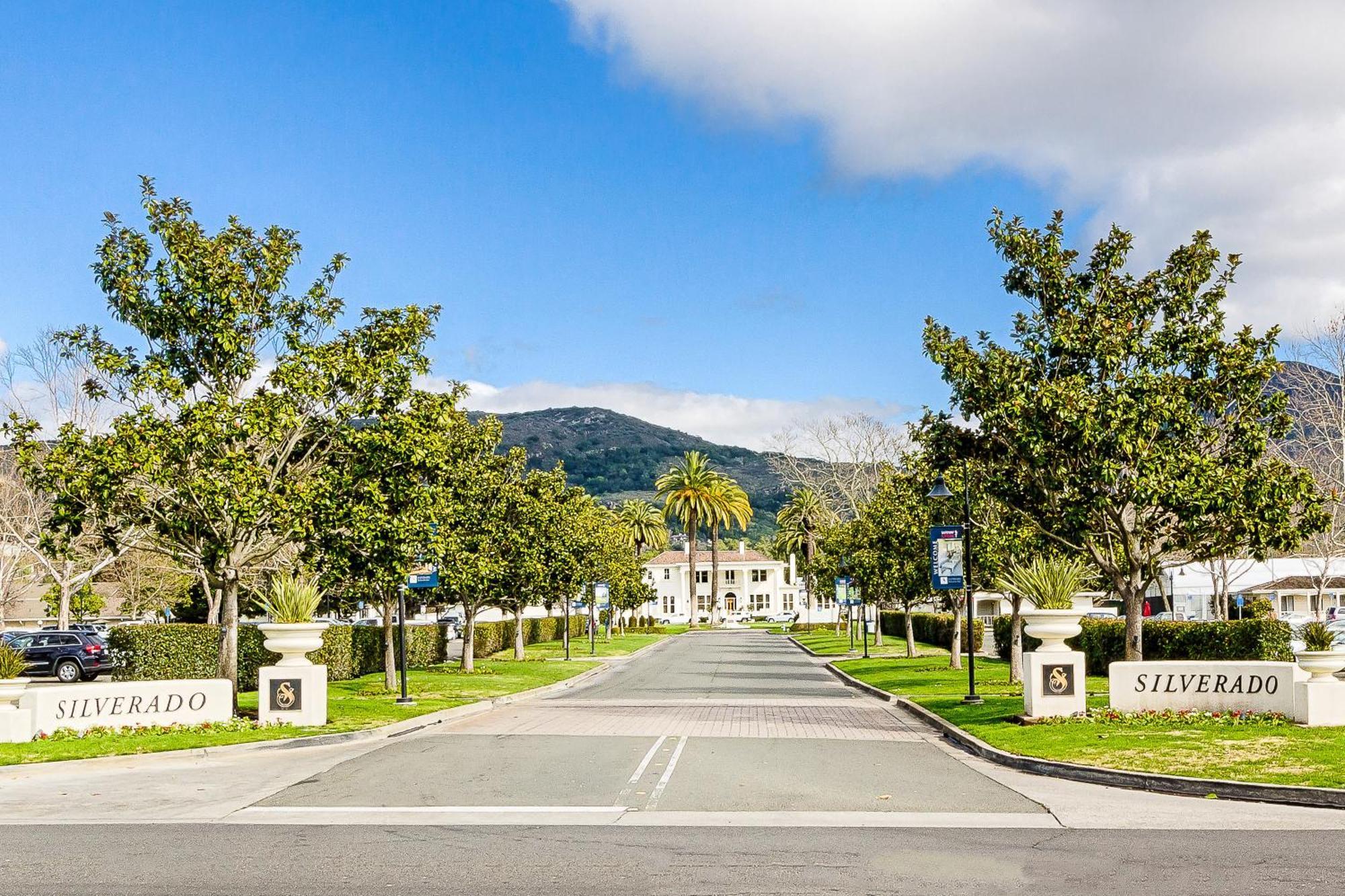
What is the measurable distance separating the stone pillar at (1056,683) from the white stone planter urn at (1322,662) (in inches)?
128

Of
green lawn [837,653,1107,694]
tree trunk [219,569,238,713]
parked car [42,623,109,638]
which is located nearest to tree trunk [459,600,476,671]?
parked car [42,623,109,638]

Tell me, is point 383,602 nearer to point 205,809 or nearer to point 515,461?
point 515,461

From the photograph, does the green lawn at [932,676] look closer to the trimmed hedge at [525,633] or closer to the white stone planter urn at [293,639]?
the white stone planter urn at [293,639]

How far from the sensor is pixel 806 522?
100750 millimetres

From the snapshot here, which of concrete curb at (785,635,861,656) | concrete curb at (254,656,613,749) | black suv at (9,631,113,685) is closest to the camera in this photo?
concrete curb at (254,656,613,749)

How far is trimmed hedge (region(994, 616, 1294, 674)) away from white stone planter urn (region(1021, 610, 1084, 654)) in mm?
3661

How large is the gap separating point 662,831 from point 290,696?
11187 millimetres

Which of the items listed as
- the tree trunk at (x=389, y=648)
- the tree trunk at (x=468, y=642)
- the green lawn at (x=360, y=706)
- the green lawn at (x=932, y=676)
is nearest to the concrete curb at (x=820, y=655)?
the green lawn at (x=932, y=676)

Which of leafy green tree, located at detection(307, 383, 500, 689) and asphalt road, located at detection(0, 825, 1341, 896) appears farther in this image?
leafy green tree, located at detection(307, 383, 500, 689)

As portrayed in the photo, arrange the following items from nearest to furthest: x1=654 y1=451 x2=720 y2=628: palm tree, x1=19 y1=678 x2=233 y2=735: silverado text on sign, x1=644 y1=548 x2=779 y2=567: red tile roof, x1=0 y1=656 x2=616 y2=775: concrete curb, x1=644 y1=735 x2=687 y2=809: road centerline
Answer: x1=644 y1=735 x2=687 y2=809: road centerline, x1=0 y1=656 x2=616 y2=775: concrete curb, x1=19 y1=678 x2=233 y2=735: silverado text on sign, x1=654 y1=451 x2=720 y2=628: palm tree, x1=644 y1=548 x2=779 y2=567: red tile roof

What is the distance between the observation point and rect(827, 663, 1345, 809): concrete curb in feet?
41.0

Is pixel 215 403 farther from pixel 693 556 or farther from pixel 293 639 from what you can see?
pixel 693 556

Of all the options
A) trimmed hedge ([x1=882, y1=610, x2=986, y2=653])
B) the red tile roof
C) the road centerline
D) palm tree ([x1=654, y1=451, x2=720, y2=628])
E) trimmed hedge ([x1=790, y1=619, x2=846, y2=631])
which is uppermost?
palm tree ([x1=654, y1=451, x2=720, y2=628])

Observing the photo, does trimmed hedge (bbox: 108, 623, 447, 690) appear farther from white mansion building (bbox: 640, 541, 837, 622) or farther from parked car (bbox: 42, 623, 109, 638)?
white mansion building (bbox: 640, 541, 837, 622)
